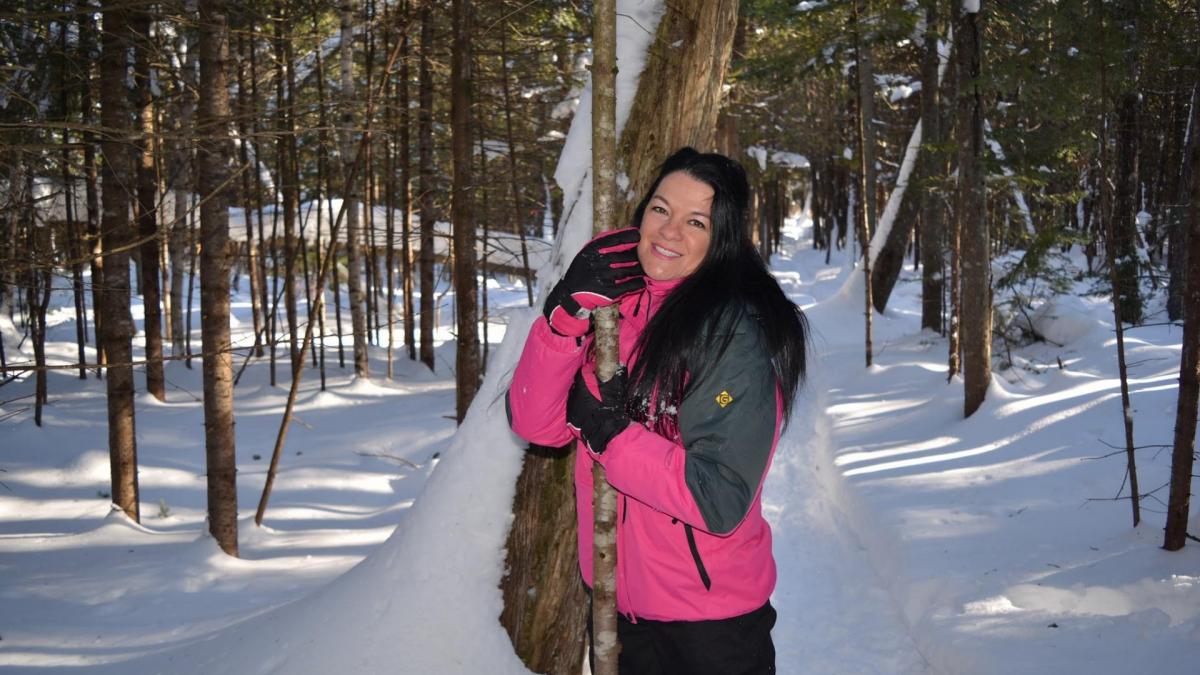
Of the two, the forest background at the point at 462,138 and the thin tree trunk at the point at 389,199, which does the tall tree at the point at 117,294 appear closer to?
the forest background at the point at 462,138

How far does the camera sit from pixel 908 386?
12.5 m

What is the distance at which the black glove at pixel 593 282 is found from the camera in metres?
2.25

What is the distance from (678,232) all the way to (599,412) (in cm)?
58

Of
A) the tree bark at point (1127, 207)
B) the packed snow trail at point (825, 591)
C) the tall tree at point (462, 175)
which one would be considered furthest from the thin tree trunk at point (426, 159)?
the tree bark at point (1127, 207)

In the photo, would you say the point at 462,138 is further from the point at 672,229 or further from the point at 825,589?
the point at 672,229

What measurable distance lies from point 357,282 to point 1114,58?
13.3 metres

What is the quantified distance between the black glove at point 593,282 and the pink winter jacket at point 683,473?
0.07 metres

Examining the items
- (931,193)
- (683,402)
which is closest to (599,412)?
(683,402)

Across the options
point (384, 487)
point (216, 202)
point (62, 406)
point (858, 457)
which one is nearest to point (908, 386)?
point (858, 457)

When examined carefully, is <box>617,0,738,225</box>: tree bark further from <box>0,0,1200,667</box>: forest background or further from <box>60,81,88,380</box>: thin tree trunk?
<box>60,81,88,380</box>: thin tree trunk

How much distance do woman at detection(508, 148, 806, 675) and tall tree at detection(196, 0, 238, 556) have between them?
4.57 meters

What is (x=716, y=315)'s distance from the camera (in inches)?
85.7

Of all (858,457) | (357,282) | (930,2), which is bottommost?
(858,457)

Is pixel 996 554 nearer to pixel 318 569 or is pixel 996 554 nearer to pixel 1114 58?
pixel 1114 58
